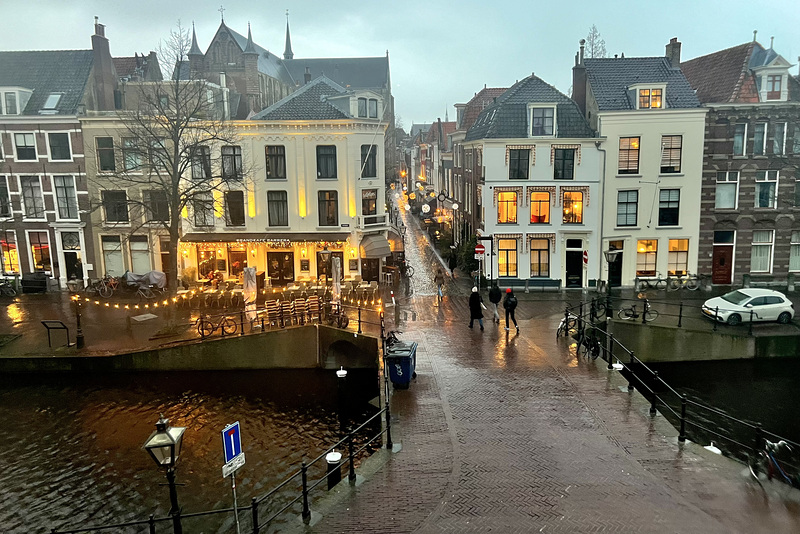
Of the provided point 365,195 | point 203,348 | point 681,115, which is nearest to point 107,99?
point 365,195

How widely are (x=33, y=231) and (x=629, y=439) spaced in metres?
33.7

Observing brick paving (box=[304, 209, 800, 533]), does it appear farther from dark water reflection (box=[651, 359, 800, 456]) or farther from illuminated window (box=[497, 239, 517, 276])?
illuminated window (box=[497, 239, 517, 276])

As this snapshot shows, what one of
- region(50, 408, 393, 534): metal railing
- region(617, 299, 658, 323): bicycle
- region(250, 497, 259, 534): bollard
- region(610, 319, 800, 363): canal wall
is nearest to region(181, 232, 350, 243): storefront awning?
region(617, 299, 658, 323): bicycle

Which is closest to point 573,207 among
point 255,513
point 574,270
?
point 574,270

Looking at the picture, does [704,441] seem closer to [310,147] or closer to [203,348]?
[203,348]

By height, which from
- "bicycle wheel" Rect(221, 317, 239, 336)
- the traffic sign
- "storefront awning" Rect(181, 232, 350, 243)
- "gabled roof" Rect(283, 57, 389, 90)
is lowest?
"bicycle wheel" Rect(221, 317, 239, 336)

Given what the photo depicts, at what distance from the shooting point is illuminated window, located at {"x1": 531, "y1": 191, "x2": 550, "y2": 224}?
30547mm

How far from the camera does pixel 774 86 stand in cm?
2953

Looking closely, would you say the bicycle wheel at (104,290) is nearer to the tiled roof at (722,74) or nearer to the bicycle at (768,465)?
the bicycle at (768,465)

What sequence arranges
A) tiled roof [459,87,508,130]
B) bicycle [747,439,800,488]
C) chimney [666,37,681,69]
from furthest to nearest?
tiled roof [459,87,508,130]
chimney [666,37,681,69]
bicycle [747,439,800,488]

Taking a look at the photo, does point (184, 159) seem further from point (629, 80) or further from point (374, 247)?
point (629, 80)

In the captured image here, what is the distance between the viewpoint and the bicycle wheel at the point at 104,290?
97.2 ft

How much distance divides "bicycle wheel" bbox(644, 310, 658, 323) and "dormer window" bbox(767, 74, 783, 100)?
15.0m

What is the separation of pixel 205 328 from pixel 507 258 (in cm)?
1659
